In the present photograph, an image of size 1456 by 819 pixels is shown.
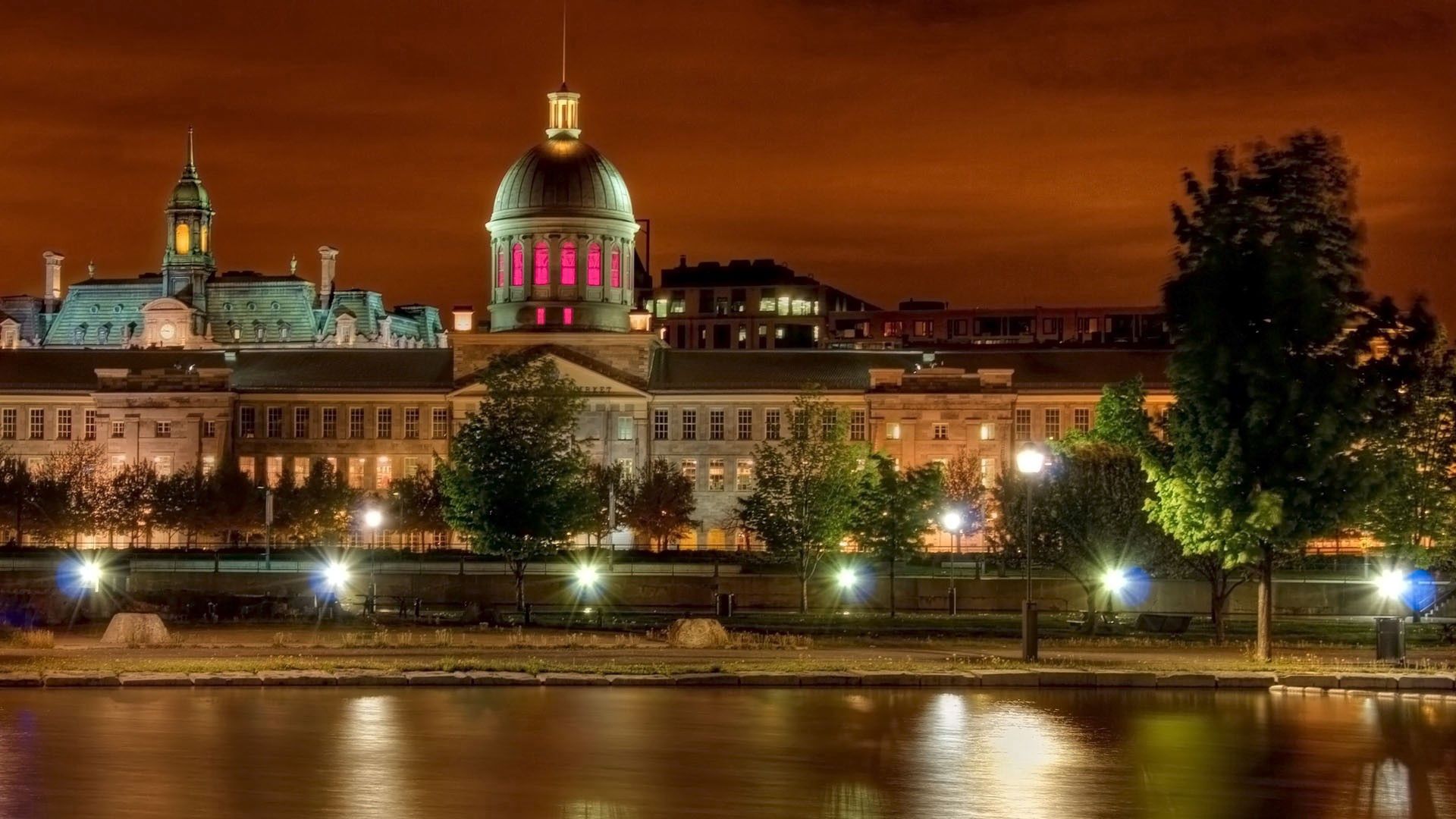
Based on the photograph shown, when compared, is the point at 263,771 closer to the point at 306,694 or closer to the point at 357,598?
the point at 306,694

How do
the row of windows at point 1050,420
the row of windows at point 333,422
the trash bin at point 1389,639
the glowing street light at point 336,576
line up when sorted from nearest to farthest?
the trash bin at point 1389,639, the glowing street light at point 336,576, the row of windows at point 1050,420, the row of windows at point 333,422

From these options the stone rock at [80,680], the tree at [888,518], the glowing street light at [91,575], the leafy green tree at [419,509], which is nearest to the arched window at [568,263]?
the leafy green tree at [419,509]

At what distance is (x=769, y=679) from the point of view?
34.7 metres

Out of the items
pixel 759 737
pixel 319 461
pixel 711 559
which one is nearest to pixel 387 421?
pixel 319 461

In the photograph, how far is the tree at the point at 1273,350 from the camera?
40.3 meters

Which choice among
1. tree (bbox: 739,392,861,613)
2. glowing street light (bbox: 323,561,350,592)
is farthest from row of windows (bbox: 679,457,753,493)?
glowing street light (bbox: 323,561,350,592)

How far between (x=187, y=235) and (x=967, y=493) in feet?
319

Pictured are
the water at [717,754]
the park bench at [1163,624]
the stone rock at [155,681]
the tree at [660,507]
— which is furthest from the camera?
the tree at [660,507]

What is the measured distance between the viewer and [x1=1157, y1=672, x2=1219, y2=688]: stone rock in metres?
34.8

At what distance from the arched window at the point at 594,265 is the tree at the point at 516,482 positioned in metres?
44.5

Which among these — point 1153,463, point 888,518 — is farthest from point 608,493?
point 1153,463

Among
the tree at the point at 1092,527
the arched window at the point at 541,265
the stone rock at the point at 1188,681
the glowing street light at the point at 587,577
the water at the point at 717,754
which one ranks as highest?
the arched window at the point at 541,265

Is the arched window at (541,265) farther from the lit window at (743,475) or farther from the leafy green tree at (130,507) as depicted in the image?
the leafy green tree at (130,507)

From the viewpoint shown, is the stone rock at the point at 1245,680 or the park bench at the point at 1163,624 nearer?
the stone rock at the point at 1245,680
